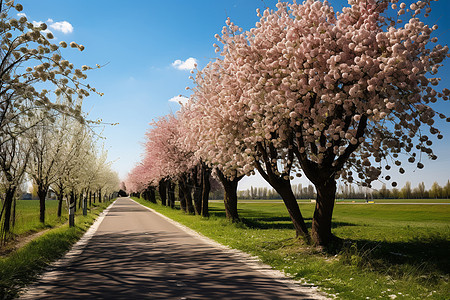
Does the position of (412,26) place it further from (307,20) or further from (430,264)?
(430,264)

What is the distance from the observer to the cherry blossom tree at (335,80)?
27.8 feet

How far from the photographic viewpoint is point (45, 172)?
2241 cm

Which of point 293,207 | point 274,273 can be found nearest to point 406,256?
point 293,207

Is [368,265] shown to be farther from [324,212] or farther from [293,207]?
[293,207]

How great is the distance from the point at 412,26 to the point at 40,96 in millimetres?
8685

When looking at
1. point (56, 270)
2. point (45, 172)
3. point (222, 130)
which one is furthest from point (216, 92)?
point (45, 172)

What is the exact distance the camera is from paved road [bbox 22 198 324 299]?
6.41 metres

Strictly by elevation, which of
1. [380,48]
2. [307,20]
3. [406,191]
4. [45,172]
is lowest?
[406,191]

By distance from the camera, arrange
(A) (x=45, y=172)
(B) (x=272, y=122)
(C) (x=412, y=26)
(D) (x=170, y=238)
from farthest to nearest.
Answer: (A) (x=45, y=172) < (D) (x=170, y=238) < (B) (x=272, y=122) < (C) (x=412, y=26)

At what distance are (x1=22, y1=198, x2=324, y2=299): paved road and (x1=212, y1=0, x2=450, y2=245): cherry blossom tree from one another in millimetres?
4128

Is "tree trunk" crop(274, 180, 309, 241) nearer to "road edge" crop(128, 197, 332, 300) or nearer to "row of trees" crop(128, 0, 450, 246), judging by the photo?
"row of trees" crop(128, 0, 450, 246)

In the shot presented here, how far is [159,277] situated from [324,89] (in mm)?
6377

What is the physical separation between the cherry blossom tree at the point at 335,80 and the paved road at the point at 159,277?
413 centimetres

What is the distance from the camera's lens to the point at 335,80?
9039mm
